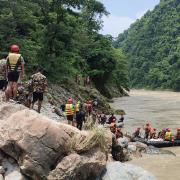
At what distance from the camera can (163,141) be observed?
23000mm

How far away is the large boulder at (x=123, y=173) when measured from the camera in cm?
977

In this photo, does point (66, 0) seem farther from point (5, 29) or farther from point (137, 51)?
point (137, 51)

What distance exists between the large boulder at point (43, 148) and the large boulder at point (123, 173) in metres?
0.25

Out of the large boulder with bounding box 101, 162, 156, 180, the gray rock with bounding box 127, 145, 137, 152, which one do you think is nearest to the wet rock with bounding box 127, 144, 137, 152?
the gray rock with bounding box 127, 145, 137, 152

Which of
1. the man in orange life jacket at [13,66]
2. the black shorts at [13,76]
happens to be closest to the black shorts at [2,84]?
the man in orange life jacket at [13,66]

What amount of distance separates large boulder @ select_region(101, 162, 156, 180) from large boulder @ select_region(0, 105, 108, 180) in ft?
0.83

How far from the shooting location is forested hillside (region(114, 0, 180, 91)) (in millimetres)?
112688

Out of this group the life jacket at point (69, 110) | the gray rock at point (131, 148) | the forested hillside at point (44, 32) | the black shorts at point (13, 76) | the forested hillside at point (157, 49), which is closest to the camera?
the black shorts at point (13, 76)

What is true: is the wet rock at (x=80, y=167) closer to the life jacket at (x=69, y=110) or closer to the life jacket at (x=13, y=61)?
the life jacket at (x=13, y=61)

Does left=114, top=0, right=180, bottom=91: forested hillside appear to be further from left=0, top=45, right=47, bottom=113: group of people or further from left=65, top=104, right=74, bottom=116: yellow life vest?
left=0, top=45, right=47, bottom=113: group of people

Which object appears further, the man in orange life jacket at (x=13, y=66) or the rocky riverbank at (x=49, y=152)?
the man in orange life jacket at (x=13, y=66)

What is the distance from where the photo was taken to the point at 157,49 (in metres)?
135

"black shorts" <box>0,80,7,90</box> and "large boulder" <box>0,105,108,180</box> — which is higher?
"black shorts" <box>0,80,7,90</box>

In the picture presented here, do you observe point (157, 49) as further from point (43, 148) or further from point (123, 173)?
point (43, 148)
